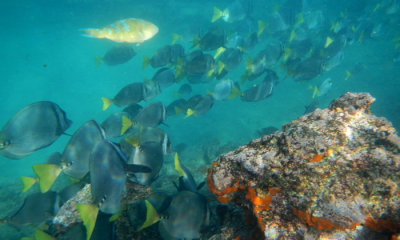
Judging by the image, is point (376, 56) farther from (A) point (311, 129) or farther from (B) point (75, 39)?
(B) point (75, 39)

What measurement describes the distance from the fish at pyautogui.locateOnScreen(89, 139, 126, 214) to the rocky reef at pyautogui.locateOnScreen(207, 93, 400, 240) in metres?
1.17

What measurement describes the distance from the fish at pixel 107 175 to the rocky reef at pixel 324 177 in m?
1.17

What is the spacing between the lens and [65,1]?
1898 centimetres

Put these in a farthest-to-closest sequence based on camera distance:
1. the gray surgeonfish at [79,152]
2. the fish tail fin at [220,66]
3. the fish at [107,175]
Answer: the fish tail fin at [220,66], the gray surgeonfish at [79,152], the fish at [107,175]

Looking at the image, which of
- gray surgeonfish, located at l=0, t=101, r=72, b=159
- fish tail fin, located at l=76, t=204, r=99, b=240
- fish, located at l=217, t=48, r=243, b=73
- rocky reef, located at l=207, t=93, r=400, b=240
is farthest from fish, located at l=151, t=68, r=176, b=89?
rocky reef, located at l=207, t=93, r=400, b=240

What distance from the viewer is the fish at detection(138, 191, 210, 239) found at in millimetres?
2326

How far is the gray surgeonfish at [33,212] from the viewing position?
11.4 feet

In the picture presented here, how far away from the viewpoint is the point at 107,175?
218cm

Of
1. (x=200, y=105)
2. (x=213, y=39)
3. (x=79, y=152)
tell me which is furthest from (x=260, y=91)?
(x=79, y=152)

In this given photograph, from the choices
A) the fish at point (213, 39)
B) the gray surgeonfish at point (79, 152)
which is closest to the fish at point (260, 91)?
the fish at point (213, 39)

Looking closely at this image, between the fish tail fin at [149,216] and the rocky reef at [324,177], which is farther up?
the rocky reef at [324,177]

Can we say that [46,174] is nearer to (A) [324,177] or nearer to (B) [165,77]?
(A) [324,177]

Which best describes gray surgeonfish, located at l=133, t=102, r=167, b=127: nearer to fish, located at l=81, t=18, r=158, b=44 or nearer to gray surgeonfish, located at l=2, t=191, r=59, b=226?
fish, located at l=81, t=18, r=158, b=44

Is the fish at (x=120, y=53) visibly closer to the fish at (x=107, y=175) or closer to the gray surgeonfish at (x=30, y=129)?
the gray surgeonfish at (x=30, y=129)
